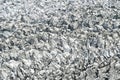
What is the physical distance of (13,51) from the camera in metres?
8.05

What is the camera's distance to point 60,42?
8484 mm

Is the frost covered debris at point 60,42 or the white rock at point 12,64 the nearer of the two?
the white rock at point 12,64

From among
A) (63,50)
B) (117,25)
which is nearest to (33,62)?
(63,50)

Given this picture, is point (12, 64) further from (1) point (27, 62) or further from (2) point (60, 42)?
(2) point (60, 42)

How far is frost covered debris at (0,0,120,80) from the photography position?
7.73 meters

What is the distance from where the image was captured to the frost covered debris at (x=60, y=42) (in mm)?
7730

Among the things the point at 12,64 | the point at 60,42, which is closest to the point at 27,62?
the point at 12,64

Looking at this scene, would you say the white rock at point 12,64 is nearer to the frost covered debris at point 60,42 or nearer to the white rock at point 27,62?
the frost covered debris at point 60,42

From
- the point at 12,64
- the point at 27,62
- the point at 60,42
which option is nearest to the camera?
the point at 12,64

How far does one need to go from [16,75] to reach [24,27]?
2250mm

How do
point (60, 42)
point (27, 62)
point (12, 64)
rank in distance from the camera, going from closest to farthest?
point (12, 64), point (27, 62), point (60, 42)

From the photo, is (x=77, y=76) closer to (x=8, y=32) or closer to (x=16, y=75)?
(x=16, y=75)

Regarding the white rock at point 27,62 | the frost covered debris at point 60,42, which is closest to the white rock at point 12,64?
the frost covered debris at point 60,42

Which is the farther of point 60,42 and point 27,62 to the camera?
point 60,42
